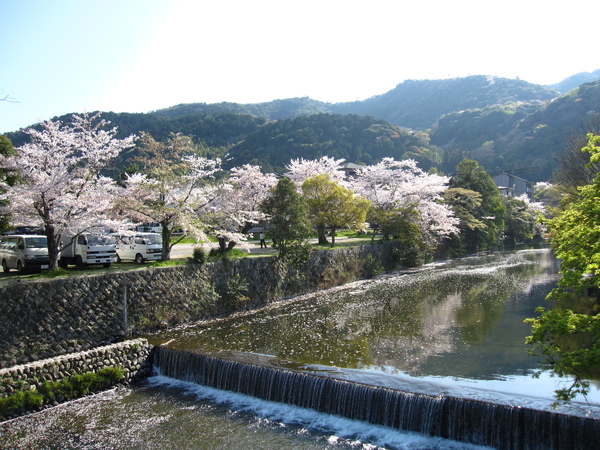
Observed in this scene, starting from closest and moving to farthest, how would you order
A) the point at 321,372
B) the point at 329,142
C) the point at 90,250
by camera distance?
the point at 321,372
the point at 90,250
the point at 329,142

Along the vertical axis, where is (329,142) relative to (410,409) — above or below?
above

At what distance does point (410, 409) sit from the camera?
8.97 m

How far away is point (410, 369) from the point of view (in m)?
11.2

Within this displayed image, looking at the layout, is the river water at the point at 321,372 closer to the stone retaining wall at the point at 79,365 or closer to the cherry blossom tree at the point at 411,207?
Result: the stone retaining wall at the point at 79,365

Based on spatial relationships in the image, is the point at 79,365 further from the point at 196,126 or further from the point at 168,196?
the point at 196,126

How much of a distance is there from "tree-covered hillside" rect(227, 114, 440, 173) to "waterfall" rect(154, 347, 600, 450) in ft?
205

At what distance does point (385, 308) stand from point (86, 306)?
12.2 m

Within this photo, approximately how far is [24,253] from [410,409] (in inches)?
594

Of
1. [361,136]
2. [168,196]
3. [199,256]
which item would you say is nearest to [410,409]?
[199,256]

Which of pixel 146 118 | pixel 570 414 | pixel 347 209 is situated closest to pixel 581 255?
pixel 570 414

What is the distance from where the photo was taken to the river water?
888cm

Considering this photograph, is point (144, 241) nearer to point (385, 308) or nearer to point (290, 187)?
point (290, 187)

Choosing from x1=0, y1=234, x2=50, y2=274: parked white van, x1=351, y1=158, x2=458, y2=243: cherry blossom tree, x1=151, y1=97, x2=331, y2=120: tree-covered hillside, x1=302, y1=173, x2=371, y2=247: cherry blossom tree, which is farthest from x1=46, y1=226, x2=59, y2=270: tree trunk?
x1=151, y1=97, x2=331, y2=120: tree-covered hillside

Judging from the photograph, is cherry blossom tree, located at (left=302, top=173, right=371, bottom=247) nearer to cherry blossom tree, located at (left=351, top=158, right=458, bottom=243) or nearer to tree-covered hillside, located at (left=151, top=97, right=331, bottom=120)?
cherry blossom tree, located at (left=351, top=158, right=458, bottom=243)
